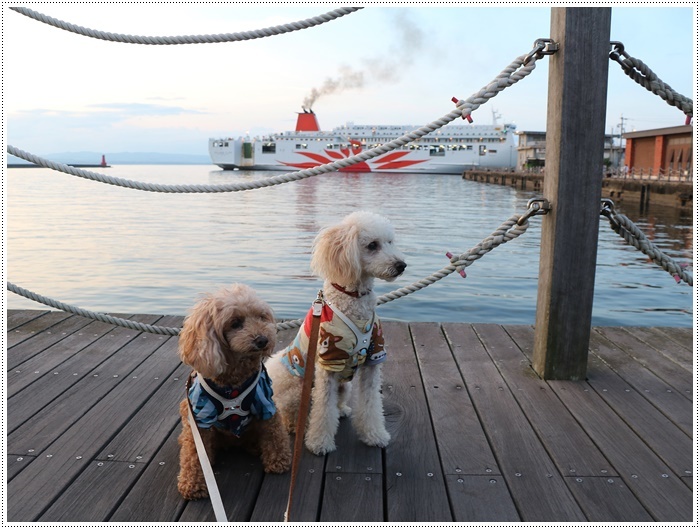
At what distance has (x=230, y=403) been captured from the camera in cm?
190

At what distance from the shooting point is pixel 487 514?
67.6 inches

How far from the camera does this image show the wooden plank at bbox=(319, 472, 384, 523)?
1.71 metres

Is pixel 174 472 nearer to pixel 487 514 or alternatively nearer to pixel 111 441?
pixel 111 441

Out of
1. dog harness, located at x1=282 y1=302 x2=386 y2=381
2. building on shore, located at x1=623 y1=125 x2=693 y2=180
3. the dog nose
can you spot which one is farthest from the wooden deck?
building on shore, located at x1=623 y1=125 x2=693 y2=180

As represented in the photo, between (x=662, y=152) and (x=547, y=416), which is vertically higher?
(x=662, y=152)

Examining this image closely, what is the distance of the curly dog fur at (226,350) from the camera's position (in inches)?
70.2

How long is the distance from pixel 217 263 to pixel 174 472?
7.41 meters

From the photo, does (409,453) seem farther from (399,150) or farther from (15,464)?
(399,150)

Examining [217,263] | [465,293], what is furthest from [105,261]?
[465,293]

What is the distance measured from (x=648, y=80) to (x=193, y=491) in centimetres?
238

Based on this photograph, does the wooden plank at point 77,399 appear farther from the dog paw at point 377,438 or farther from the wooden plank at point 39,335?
the dog paw at point 377,438

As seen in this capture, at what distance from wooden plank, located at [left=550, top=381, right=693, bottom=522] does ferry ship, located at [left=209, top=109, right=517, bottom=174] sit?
4810 cm

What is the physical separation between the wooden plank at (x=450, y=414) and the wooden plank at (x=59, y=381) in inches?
58.6

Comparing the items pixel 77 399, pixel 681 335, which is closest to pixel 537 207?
pixel 681 335
